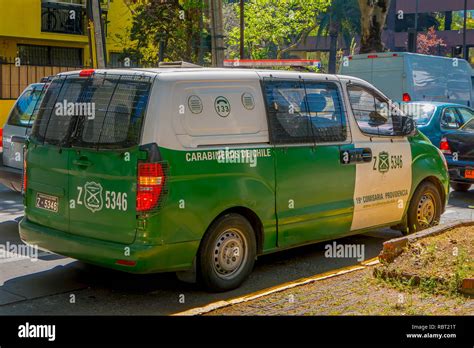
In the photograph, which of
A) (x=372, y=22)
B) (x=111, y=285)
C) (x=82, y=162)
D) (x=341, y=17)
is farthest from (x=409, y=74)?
(x=341, y=17)

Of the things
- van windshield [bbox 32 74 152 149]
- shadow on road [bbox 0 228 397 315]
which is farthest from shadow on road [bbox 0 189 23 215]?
van windshield [bbox 32 74 152 149]

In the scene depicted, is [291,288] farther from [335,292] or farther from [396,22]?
[396,22]

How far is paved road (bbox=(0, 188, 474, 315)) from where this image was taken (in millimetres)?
6422

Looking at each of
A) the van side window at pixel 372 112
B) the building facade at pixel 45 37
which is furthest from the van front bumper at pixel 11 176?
the building facade at pixel 45 37

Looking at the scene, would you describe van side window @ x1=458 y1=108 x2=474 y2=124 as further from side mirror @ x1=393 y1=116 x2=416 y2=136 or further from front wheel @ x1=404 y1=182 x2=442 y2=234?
side mirror @ x1=393 y1=116 x2=416 y2=136

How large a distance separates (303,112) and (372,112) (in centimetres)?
127

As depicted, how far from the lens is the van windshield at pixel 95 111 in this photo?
21.0 feet

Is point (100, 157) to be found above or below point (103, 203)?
above

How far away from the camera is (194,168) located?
6430mm

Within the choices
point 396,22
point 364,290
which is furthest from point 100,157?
point 396,22

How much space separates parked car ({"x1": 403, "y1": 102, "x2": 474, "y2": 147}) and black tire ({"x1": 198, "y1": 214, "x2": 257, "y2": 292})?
321 inches

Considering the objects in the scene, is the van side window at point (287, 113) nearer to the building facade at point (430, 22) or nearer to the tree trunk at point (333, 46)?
the tree trunk at point (333, 46)

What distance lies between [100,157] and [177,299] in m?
1.44

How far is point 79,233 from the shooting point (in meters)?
6.70
